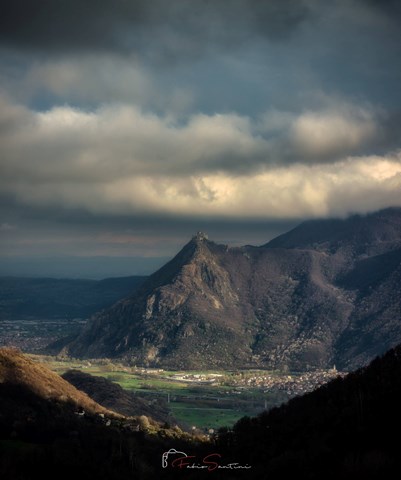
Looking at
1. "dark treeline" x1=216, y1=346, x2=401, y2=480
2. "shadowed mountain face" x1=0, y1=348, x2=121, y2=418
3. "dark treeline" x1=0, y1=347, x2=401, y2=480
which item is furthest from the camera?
"shadowed mountain face" x1=0, y1=348, x2=121, y2=418

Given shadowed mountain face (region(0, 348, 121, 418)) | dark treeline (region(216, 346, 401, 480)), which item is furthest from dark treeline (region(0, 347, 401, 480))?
shadowed mountain face (region(0, 348, 121, 418))

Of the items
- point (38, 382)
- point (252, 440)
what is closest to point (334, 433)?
point (252, 440)

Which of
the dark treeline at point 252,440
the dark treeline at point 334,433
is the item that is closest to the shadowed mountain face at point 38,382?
the dark treeline at point 252,440

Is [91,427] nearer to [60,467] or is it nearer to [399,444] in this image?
[60,467]

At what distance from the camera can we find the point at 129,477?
301 ft

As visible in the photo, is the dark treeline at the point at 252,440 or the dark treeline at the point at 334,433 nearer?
the dark treeline at the point at 334,433

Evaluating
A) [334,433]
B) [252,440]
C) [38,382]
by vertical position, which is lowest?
[252,440]

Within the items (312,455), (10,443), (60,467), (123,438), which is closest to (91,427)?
(123,438)

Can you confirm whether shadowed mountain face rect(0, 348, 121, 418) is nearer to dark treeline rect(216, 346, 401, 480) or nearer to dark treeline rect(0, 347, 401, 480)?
dark treeline rect(0, 347, 401, 480)

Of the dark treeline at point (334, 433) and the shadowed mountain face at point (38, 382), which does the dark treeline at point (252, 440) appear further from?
the shadowed mountain face at point (38, 382)

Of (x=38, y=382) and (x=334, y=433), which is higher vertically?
(x=334, y=433)

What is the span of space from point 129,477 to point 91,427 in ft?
111

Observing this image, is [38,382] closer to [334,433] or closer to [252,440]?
[252,440]

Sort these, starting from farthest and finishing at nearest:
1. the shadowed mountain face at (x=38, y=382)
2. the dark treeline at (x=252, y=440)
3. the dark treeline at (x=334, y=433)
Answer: the shadowed mountain face at (x=38, y=382) < the dark treeline at (x=252, y=440) < the dark treeline at (x=334, y=433)
